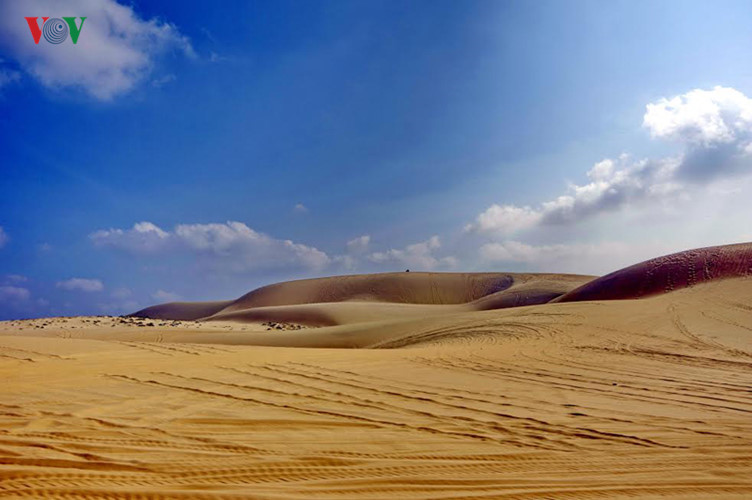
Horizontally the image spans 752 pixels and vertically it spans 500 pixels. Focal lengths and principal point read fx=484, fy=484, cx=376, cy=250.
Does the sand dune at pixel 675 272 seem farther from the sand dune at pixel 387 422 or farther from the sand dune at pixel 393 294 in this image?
the sand dune at pixel 393 294

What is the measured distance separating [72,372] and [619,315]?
15.9 m

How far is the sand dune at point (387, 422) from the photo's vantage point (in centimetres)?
366

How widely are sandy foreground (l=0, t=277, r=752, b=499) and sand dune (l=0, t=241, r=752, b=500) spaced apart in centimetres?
2

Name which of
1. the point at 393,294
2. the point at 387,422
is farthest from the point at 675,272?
the point at 393,294

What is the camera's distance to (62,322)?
28.2m

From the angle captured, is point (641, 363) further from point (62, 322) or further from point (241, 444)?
point (62, 322)

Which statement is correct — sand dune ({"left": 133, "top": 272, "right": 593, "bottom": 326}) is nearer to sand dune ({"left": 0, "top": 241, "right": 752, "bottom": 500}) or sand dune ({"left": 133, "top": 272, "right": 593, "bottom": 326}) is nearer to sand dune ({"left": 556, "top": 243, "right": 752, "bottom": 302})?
sand dune ({"left": 556, "top": 243, "right": 752, "bottom": 302})

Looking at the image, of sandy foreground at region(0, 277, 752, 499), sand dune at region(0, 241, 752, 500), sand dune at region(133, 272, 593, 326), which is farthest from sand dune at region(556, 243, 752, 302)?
sandy foreground at region(0, 277, 752, 499)

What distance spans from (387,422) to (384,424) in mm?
93

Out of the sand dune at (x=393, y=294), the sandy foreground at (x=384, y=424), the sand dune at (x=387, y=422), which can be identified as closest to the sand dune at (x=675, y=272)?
the sand dune at (x=387, y=422)

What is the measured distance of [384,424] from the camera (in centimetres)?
529

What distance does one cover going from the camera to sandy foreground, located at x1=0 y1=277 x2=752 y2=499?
12.0ft

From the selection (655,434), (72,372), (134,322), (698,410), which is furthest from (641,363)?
(134,322)

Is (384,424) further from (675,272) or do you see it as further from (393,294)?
(393,294)
